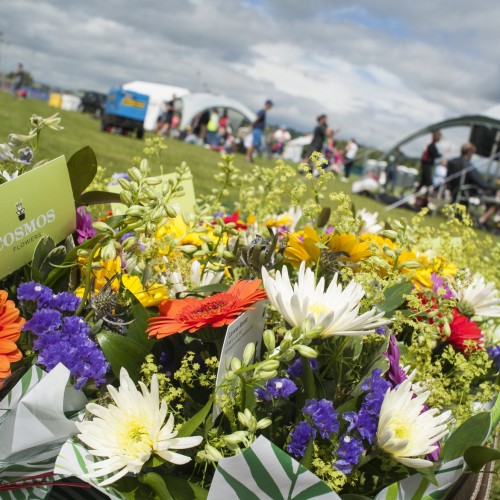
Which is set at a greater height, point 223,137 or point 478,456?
point 223,137

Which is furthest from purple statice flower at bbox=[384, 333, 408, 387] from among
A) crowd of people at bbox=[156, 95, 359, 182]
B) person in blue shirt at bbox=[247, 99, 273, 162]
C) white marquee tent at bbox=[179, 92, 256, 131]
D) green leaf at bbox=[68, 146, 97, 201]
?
white marquee tent at bbox=[179, 92, 256, 131]

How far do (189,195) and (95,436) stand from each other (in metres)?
0.83

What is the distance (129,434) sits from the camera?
0.64 metres

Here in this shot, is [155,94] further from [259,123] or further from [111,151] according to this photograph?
[111,151]

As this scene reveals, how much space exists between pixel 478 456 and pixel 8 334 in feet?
1.79

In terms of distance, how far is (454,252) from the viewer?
1.28 metres

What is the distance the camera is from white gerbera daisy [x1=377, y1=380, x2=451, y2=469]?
2.19 feet

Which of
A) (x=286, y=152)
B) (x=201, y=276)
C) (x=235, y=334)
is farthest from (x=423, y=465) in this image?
(x=286, y=152)

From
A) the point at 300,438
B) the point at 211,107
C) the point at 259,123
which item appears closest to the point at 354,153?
the point at 259,123

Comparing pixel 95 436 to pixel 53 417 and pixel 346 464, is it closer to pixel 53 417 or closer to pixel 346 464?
pixel 53 417

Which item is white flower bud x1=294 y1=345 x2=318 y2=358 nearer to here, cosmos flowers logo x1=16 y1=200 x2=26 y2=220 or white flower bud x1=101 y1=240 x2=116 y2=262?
white flower bud x1=101 y1=240 x2=116 y2=262

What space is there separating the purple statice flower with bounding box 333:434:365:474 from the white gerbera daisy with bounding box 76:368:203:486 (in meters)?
0.17

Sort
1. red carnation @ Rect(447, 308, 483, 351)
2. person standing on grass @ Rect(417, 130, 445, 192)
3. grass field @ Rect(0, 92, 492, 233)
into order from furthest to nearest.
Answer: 1. person standing on grass @ Rect(417, 130, 445, 192)
2. grass field @ Rect(0, 92, 492, 233)
3. red carnation @ Rect(447, 308, 483, 351)

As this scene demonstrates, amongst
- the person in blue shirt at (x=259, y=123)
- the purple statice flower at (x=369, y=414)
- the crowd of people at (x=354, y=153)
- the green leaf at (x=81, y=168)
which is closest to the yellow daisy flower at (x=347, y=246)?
the purple statice flower at (x=369, y=414)
